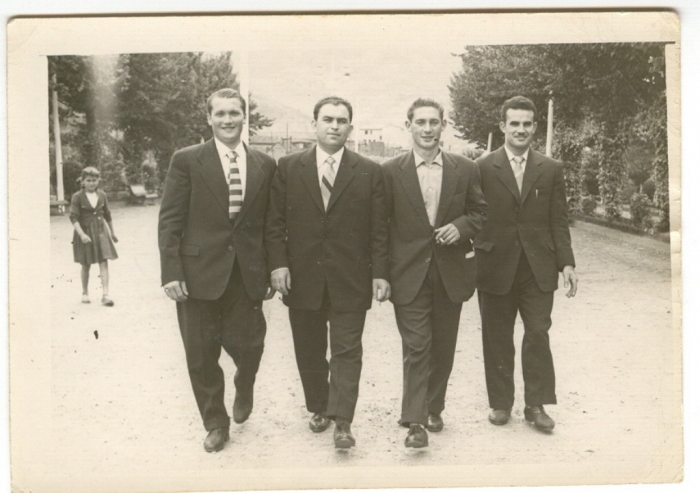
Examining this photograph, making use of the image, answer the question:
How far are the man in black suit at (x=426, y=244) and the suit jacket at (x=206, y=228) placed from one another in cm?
62

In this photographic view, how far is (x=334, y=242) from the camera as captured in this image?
2713 mm

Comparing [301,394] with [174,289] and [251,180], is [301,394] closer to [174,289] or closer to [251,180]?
[174,289]

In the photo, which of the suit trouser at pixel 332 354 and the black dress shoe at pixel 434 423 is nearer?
the suit trouser at pixel 332 354

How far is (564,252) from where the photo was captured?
2.93 metres

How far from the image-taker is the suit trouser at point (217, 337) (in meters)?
2.78

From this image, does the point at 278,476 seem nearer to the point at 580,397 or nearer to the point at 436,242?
the point at 436,242

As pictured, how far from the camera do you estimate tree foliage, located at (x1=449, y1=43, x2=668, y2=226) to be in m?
3.03

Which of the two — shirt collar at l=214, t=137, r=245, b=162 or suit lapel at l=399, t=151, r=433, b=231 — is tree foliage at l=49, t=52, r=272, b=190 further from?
suit lapel at l=399, t=151, r=433, b=231

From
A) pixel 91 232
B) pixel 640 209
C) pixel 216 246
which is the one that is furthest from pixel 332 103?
pixel 640 209

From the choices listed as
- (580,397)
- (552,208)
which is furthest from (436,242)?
(580,397)

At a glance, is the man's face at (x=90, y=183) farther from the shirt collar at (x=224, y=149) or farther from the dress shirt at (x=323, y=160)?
the dress shirt at (x=323, y=160)

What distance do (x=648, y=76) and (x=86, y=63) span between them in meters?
2.90

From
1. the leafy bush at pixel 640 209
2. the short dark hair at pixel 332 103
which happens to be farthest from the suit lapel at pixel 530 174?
the short dark hair at pixel 332 103

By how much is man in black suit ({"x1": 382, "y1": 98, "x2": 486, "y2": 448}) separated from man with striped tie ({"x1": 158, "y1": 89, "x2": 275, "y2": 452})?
2.05 feet
